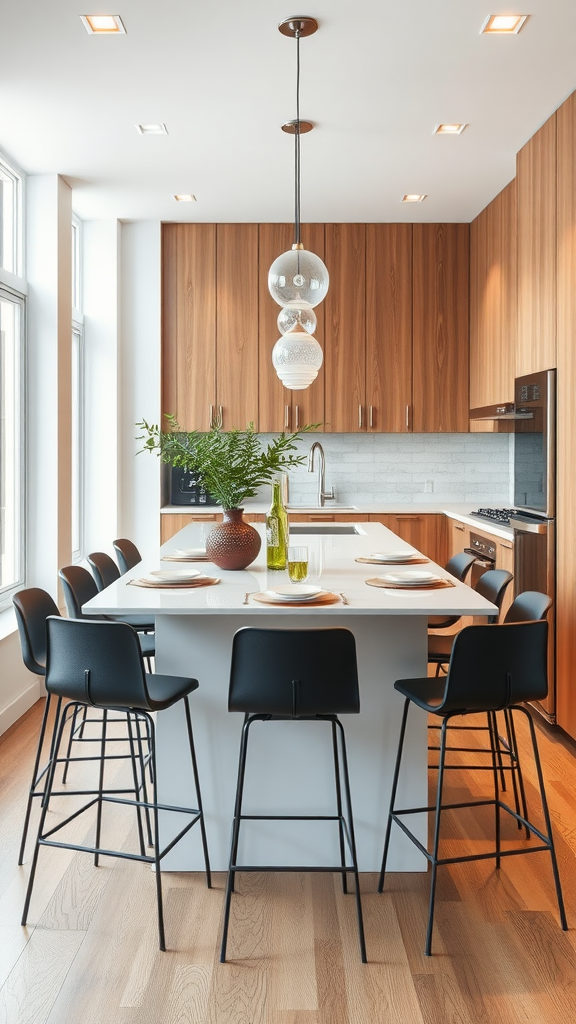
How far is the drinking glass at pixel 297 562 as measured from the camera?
9.47 ft

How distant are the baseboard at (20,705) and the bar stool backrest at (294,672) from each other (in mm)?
2333

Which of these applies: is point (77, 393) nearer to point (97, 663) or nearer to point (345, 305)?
point (345, 305)

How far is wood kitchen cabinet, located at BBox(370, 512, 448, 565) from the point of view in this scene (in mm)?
6113

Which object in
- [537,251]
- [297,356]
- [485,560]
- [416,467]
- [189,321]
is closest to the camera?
[297,356]

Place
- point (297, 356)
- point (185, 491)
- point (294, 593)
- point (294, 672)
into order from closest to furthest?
point (294, 672) < point (294, 593) < point (297, 356) < point (185, 491)

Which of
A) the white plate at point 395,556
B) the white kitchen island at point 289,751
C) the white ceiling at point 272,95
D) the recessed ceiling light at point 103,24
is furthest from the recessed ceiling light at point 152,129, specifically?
the white kitchen island at point 289,751

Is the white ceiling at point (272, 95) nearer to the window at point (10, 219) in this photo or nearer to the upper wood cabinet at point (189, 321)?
the window at point (10, 219)

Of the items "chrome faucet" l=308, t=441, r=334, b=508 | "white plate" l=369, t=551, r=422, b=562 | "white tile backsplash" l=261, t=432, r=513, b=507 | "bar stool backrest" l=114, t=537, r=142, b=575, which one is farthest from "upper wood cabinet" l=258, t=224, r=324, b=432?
"white plate" l=369, t=551, r=422, b=562

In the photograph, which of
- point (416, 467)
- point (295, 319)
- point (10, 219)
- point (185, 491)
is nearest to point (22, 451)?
point (10, 219)

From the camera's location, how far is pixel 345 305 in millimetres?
6340

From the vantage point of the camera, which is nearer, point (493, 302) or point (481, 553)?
point (481, 553)

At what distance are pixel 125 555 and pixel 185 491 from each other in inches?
92.2

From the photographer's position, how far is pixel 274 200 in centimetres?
574

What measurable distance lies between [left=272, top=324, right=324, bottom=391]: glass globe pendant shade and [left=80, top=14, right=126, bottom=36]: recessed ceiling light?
1.35 m
